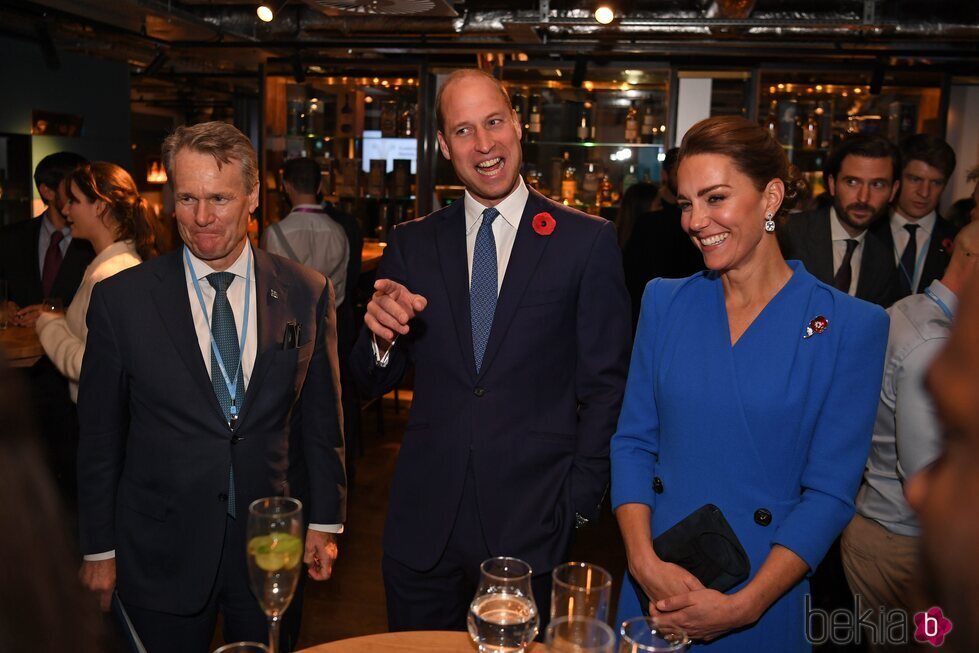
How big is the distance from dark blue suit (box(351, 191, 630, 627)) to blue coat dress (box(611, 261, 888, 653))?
0.28 metres

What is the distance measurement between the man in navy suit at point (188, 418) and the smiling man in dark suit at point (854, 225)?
7.38ft

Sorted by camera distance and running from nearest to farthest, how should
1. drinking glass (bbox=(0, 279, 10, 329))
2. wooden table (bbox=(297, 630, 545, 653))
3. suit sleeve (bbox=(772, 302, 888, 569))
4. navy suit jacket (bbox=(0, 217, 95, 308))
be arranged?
1. wooden table (bbox=(297, 630, 545, 653))
2. suit sleeve (bbox=(772, 302, 888, 569))
3. drinking glass (bbox=(0, 279, 10, 329))
4. navy suit jacket (bbox=(0, 217, 95, 308))

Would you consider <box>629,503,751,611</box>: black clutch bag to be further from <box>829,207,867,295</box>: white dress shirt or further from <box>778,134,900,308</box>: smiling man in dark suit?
<box>829,207,867,295</box>: white dress shirt

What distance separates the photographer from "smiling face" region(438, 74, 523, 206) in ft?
7.05

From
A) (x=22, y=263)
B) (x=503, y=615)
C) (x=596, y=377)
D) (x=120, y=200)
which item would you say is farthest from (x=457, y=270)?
(x=22, y=263)

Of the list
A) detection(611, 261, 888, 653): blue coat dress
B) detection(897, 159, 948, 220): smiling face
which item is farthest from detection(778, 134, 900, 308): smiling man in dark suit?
detection(611, 261, 888, 653): blue coat dress

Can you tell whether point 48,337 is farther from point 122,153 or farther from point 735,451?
point 122,153

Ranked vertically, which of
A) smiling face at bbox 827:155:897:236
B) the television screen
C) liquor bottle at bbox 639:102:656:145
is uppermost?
liquor bottle at bbox 639:102:656:145

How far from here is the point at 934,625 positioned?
868mm

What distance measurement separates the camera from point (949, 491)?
0.67 meters

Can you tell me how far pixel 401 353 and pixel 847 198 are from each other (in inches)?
83.3

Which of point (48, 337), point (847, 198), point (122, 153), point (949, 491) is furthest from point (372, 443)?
point (949, 491)

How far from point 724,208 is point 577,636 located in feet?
3.50

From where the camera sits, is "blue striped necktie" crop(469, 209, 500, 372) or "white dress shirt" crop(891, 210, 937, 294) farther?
"white dress shirt" crop(891, 210, 937, 294)
